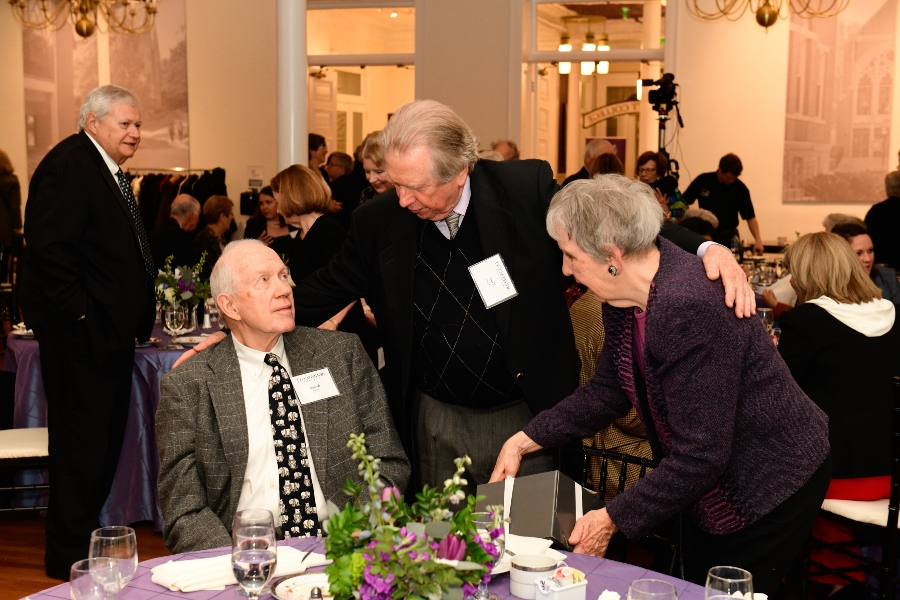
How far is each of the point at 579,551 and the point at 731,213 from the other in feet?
23.6

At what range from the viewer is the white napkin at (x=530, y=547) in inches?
70.8

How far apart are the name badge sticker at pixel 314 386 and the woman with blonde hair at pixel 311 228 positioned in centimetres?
155

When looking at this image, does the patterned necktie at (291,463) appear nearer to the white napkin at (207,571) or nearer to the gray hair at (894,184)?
the white napkin at (207,571)

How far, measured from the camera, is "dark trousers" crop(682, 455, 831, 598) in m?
2.00

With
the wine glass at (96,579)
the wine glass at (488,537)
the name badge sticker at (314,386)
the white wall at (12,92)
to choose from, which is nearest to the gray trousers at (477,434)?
the name badge sticker at (314,386)

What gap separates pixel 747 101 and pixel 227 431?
328 inches

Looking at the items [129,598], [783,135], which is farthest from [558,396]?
[783,135]

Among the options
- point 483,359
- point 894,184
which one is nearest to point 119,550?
point 483,359

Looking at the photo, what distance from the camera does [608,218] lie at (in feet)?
5.99

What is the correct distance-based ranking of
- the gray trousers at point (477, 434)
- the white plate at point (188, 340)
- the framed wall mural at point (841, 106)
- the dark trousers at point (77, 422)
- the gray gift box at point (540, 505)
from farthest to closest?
the framed wall mural at point (841, 106) < the white plate at point (188, 340) < the dark trousers at point (77, 422) < the gray trousers at point (477, 434) < the gray gift box at point (540, 505)

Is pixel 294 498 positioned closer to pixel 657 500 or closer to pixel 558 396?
pixel 558 396

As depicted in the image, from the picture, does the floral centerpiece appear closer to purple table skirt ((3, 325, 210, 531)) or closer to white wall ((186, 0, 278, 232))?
purple table skirt ((3, 325, 210, 531))

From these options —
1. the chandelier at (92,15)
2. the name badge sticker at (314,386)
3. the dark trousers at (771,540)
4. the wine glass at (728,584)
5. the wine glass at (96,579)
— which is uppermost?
the chandelier at (92,15)

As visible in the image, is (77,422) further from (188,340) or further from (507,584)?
(507,584)
